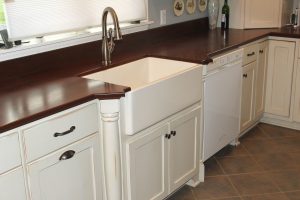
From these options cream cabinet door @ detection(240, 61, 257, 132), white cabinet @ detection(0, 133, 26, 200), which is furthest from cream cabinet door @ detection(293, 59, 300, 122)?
white cabinet @ detection(0, 133, 26, 200)

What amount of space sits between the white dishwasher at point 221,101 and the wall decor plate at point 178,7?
67 cm

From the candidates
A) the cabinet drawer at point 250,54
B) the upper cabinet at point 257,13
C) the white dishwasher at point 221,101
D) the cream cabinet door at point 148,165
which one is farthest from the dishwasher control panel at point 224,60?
the upper cabinet at point 257,13

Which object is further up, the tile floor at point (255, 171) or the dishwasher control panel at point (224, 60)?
the dishwasher control panel at point (224, 60)

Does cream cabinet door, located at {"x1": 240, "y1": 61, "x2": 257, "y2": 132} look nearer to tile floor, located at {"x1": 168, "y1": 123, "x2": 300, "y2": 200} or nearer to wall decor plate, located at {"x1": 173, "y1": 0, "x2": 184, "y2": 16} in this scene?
tile floor, located at {"x1": 168, "y1": 123, "x2": 300, "y2": 200}

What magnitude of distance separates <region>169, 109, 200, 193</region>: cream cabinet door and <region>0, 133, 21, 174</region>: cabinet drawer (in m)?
1.01

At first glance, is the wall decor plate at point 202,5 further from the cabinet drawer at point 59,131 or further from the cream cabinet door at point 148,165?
the cabinet drawer at point 59,131

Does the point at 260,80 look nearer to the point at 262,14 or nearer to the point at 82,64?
the point at 262,14

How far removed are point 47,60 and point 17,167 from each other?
3.00 ft

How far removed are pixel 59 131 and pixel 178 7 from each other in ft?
6.52

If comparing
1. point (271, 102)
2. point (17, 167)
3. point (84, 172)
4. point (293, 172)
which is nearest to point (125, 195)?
point (84, 172)

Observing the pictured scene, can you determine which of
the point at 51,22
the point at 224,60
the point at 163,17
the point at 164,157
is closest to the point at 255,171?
the point at 224,60

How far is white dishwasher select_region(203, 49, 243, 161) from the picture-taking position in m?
2.89

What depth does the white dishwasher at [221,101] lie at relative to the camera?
2.89m

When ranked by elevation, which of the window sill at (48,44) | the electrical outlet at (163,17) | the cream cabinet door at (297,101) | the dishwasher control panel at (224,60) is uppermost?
the electrical outlet at (163,17)
